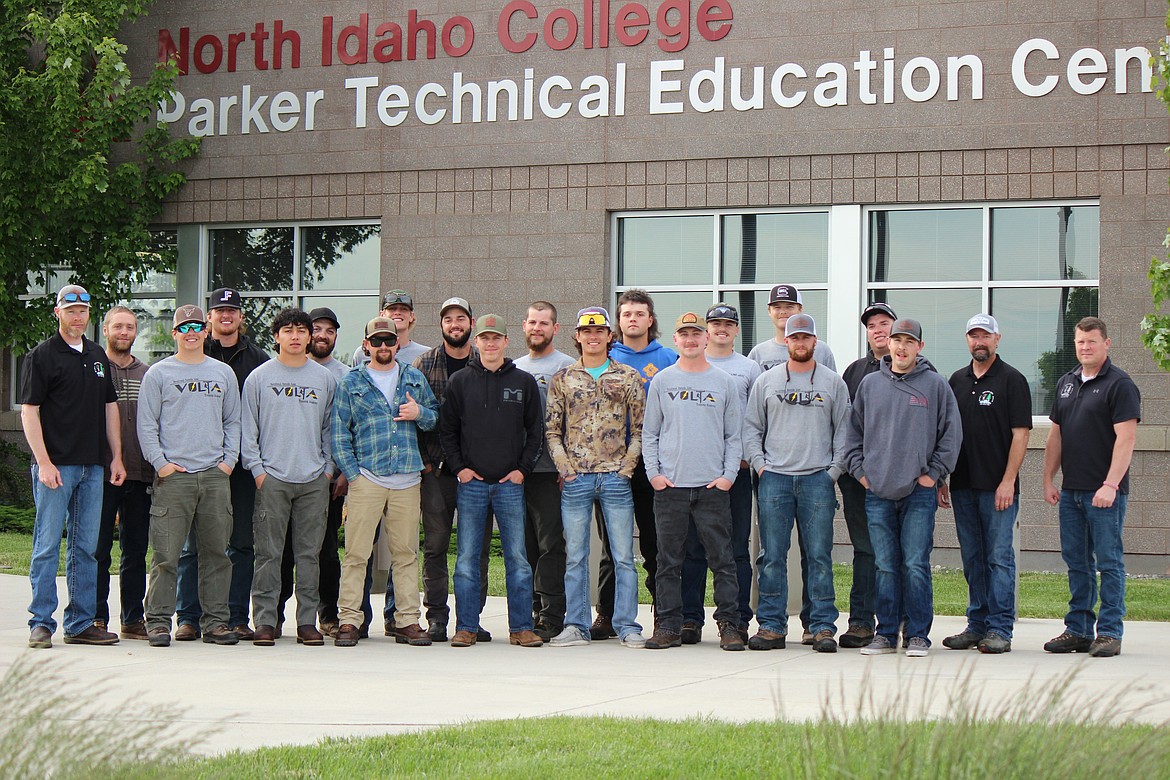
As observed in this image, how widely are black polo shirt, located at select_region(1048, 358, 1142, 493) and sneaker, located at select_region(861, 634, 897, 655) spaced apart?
156cm

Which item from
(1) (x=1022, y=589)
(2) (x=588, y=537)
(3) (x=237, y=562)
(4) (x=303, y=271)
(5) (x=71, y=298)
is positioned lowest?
(1) (x=1022, y=589)

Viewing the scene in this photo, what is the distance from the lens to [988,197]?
50.3ft

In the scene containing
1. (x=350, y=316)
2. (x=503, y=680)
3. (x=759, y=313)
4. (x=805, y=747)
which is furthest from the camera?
(x=350, y=316)

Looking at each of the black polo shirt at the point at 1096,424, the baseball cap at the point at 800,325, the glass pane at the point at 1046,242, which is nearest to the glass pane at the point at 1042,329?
the glass pane at the point at 1046,242

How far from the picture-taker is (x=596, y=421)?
368 inches

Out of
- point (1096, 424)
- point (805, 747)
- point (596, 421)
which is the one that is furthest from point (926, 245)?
point (805, 747)

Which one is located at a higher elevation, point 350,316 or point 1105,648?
point 350,316

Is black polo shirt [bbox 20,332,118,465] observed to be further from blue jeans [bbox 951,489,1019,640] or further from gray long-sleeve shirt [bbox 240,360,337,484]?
blue jeans [bbox 951,489,1019,640]

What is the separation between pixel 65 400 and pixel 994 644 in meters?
5.89

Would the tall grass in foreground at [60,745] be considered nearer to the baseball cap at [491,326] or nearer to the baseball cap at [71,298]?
the baseball cap at [71,298]

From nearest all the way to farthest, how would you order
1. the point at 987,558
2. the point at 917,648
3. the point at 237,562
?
the point at 917,648 < the point at 987,558 < the point at 237,562

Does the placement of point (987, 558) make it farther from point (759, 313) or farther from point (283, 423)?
point (759, 313)

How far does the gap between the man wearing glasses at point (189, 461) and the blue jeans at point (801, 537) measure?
341cm

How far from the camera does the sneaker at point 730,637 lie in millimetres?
9047
